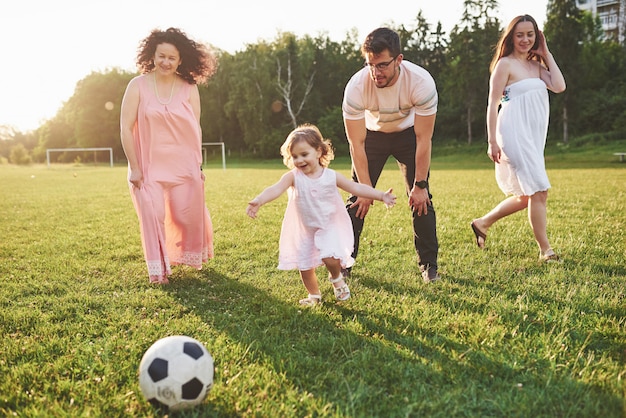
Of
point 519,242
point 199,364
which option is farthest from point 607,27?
point 199,364

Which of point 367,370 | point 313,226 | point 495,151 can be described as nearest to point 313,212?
point 313,226

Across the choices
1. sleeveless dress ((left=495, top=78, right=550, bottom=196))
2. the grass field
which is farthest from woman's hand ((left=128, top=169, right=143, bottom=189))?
sleeveless dress ((left=495, top=78, right=550, bottom=196))

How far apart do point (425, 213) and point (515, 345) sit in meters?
1.75

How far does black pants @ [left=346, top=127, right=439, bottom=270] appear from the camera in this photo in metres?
4.68

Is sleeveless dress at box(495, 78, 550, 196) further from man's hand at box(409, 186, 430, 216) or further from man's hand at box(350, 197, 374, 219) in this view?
man's hand at box(350, 197, 374, 219)

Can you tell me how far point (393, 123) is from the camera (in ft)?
15.0

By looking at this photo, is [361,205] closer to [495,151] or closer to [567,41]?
[495,151]

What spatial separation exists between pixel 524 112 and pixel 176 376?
166 inches

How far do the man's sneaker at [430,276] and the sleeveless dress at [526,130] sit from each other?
1347mm

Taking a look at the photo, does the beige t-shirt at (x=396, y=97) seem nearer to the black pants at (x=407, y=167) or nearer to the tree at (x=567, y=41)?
the black pants at (x=407, y=167)

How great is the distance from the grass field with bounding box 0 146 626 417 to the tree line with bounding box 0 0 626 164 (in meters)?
31.2

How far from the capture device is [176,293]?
173 inches

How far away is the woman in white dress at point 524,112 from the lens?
5.09 m

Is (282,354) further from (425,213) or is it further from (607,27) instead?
(607,27)
